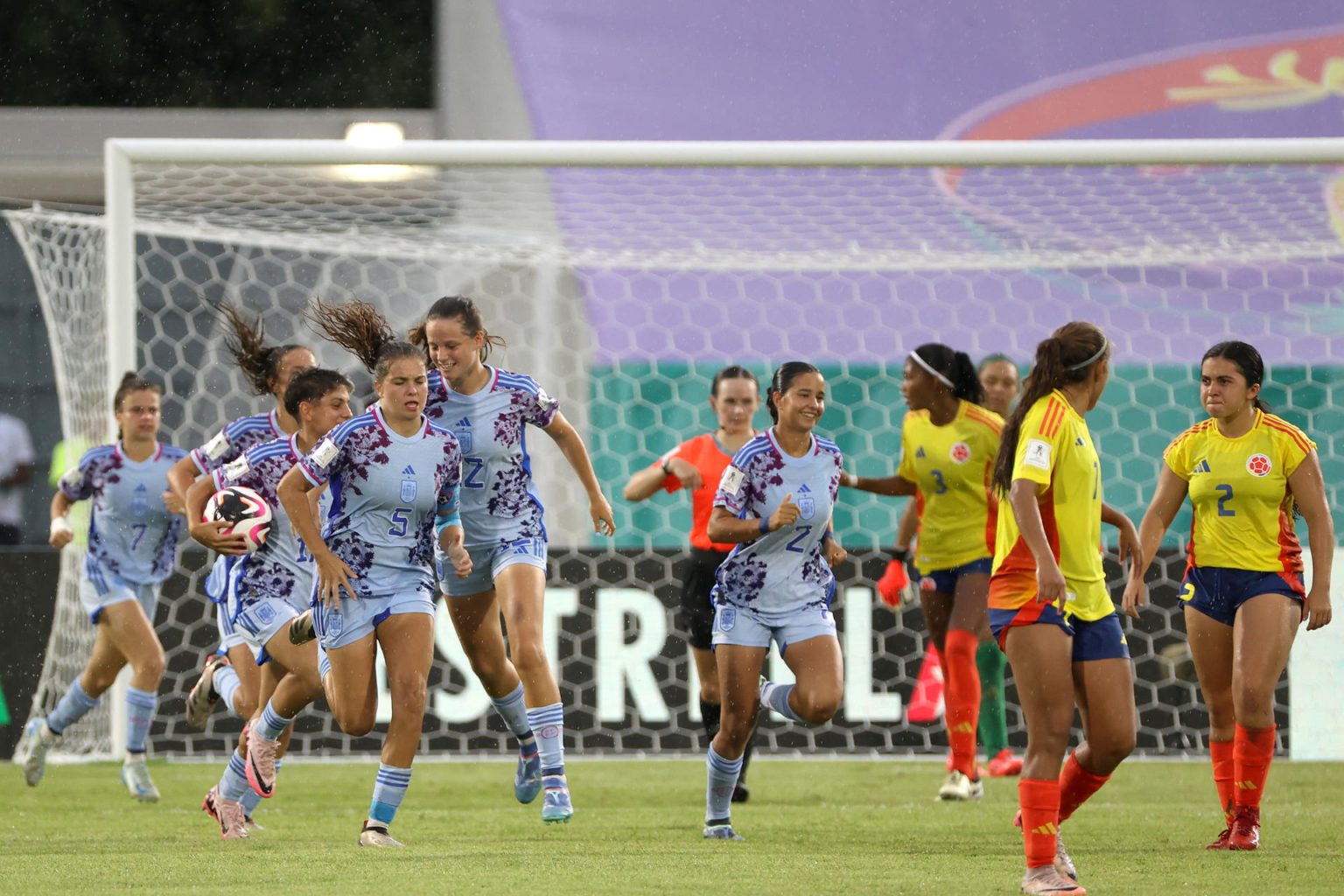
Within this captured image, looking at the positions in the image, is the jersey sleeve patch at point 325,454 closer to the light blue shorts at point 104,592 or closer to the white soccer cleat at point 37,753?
the light blue shorts at point 104,592

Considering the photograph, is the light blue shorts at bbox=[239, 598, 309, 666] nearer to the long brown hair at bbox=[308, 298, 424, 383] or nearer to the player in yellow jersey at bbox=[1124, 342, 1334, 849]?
the long brown hair at bbox=[308, 298, 424, 383]

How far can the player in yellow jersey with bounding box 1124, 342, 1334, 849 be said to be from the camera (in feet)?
21.1

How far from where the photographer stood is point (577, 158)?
9547mm

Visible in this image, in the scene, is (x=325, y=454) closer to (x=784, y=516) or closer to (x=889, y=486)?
(x=784, y=516)

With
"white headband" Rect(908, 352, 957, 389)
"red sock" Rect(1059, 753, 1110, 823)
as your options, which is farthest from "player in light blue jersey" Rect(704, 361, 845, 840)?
"white headband" Rect(908, 352, 957, 389)

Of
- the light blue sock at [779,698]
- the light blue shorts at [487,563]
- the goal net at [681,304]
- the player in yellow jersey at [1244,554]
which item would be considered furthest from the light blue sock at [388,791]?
the goal net at [681,304]

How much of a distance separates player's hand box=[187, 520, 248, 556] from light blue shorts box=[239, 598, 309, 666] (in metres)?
0.36

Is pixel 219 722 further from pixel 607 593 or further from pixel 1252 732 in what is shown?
pixel 1252 732

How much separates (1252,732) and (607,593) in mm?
4604

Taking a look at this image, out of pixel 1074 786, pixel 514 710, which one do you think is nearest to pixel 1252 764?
pixel 1074 786

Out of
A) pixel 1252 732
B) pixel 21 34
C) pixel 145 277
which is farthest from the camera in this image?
pixel 21 34

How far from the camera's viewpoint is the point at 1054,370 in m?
5.40

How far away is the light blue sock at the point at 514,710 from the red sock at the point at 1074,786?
242 cm

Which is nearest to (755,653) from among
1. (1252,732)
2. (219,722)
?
(1252,732)
